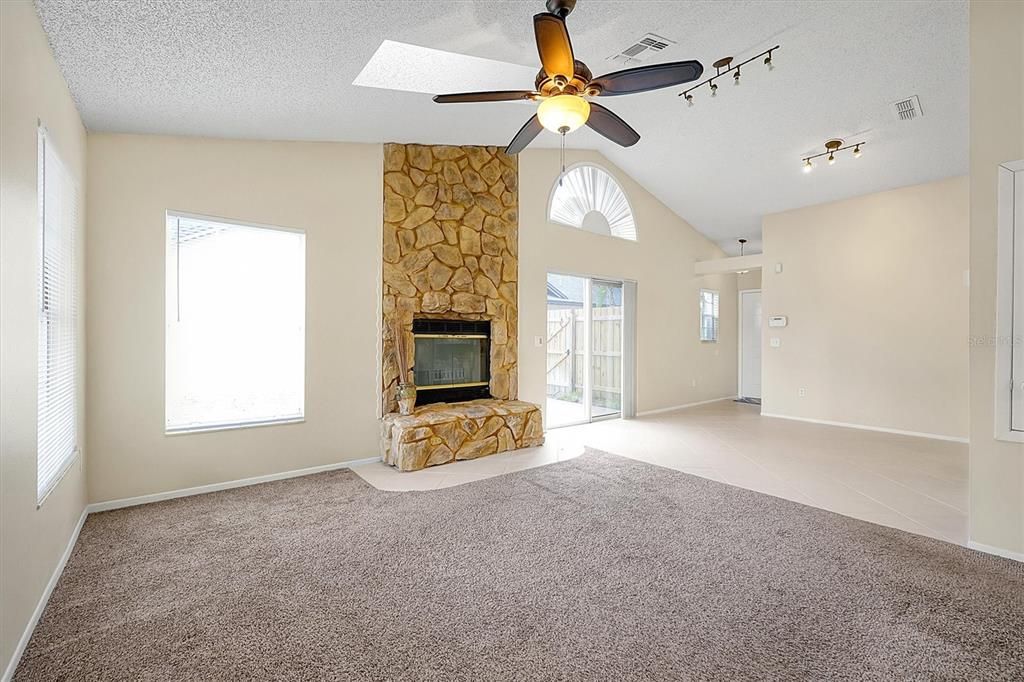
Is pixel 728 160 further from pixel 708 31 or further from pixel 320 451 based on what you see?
pixel 320 451

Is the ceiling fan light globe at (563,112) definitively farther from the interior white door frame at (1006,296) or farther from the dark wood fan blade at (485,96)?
the interior white door frame at (1006,296)

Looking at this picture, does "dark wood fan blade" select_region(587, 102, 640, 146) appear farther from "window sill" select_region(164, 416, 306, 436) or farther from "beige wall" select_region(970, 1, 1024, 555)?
"window sill" select_region(164, 416, 306, 436)

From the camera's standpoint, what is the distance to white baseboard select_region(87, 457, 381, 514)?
3.37 m

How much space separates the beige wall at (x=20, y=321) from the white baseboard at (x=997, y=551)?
4590 mm

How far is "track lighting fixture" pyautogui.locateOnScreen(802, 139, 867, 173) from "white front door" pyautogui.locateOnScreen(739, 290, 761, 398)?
3.64 metres

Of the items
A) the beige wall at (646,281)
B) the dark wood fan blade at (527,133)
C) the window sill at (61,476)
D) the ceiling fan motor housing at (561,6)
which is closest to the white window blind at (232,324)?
the window sill at (61,476)

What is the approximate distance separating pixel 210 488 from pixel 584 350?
179 inches

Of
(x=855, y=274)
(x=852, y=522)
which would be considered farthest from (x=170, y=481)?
(x=855, y=274)

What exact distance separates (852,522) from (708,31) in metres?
3.50

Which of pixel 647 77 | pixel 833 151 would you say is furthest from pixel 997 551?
pixel 833 151

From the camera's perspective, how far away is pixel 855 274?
630 cm

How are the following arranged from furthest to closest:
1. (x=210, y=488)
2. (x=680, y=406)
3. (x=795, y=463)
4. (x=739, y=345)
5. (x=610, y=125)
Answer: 1. (x=739, y=345)
2. (x=680, y=406)
3. (x=795, y=463)
4. (x=210, y=488)
5. (x=610, y=125)

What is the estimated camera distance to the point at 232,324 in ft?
12.9

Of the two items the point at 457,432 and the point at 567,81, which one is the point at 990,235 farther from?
the point at 457,432
